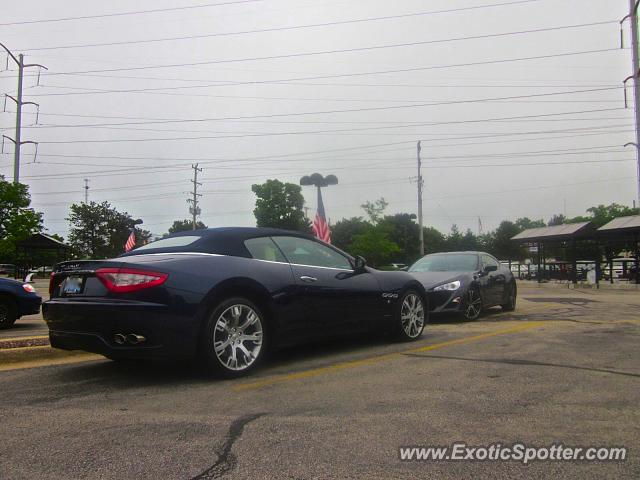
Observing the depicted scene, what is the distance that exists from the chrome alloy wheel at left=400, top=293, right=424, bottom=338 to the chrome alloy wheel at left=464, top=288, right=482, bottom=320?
255 centimetres

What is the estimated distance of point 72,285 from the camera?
15.7 ft

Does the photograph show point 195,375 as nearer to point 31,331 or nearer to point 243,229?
point 243,229

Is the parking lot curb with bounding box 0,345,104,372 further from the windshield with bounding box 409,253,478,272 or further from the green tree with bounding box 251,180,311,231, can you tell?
the green tree with bounding box 251,180,311,231

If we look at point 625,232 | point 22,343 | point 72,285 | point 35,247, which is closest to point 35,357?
point 22,343

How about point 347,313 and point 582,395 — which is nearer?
point 582,395

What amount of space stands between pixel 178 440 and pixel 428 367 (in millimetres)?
2769

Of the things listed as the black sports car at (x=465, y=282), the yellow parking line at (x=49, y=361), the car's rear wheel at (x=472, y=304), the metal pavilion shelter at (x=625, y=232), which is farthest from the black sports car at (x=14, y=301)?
the metal pavilion shelter at (x=625, y=232)

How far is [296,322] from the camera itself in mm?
5383

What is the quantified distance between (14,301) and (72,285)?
536cm

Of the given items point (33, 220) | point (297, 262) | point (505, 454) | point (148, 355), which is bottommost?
point (505, 454)

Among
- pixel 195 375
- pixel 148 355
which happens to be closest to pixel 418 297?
pixel 195 375

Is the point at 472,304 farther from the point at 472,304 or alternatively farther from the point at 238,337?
the point at 238,337

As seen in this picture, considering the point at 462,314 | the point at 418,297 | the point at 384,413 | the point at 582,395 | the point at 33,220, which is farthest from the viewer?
the point at 33,220

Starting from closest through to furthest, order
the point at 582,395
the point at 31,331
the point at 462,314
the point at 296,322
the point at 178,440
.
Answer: the point at 178,440 → the point at 582,395 → the point at 296,322 → the point at 31,331 → the point at 462,314
